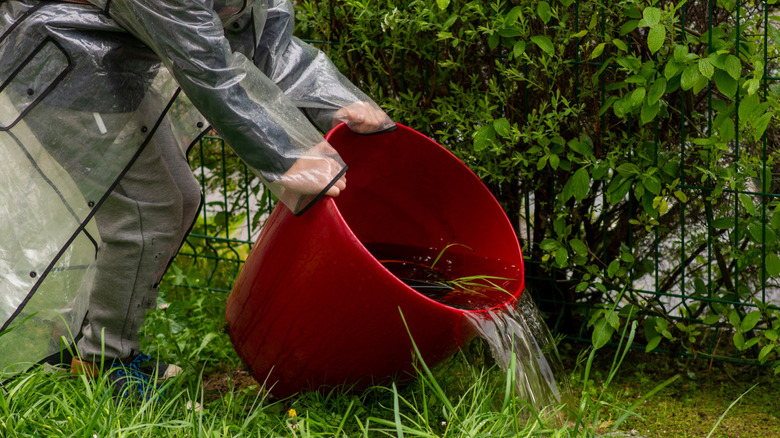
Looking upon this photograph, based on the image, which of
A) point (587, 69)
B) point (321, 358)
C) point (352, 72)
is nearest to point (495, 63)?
point (587, 69)

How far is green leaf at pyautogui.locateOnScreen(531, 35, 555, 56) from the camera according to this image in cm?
267

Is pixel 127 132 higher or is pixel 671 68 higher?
pixel 671 68

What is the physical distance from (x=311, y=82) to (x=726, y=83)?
1.17 meters

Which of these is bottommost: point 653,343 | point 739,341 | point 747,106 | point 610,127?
point 653,343

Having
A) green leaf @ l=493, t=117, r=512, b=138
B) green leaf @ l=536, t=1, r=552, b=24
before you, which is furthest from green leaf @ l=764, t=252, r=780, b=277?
green leaf @ l=536, t=1, r=552, b=24

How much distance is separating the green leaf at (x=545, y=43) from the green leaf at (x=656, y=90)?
0.33 meters

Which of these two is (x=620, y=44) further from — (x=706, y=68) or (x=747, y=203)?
(x=747, y=203)

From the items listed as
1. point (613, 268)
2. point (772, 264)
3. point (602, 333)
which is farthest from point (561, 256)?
point (772, 264)

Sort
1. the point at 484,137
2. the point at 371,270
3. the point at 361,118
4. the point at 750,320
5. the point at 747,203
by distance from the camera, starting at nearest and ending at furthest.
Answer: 1. the point at 371,270
2. the point at 361,118
3. the point at 747,203
4. the point at 750,320
5. the point at 484,137

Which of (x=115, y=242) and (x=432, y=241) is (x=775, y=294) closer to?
(x=432, y=241)

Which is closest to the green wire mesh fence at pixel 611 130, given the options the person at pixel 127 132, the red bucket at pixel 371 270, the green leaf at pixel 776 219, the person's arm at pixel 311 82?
the green leaf at pixel 776 219

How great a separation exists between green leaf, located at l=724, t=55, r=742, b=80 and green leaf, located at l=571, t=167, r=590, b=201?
54 cm

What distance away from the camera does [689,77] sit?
2.43 m

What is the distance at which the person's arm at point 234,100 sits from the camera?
81.7 inches
